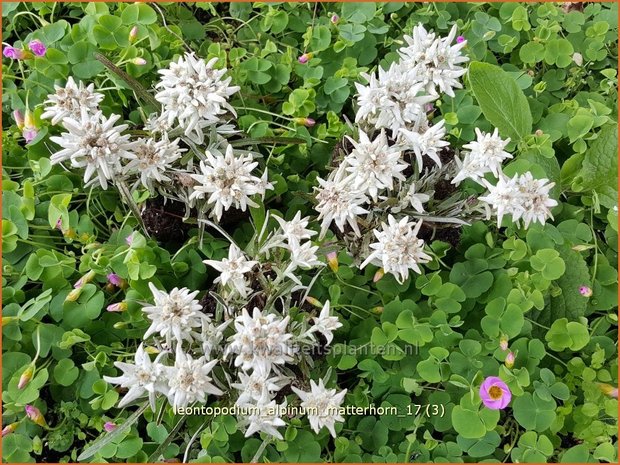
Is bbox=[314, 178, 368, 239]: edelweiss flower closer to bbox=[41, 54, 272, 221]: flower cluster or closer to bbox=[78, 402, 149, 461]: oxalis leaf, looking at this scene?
bbox=[41, 54, 272, 221]: flower cluster

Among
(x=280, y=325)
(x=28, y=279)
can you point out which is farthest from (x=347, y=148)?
(x=28, y=279)

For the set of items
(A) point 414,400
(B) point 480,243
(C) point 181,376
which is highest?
(C) point 181,376

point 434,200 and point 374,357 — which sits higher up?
point 434,200

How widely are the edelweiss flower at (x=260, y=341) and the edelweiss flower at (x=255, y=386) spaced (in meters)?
0.02

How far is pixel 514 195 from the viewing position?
0.99 meters

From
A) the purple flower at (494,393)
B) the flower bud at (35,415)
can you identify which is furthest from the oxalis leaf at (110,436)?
the purple flower at (494,393)

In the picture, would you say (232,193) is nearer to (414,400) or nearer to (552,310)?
(414,400)

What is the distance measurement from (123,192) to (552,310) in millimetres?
923

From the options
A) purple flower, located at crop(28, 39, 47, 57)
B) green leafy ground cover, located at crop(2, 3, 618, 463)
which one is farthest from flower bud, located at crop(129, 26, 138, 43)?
purple flower, located at crop(28, 39, 47, 57)

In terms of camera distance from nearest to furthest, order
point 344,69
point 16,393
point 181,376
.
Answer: point 181,376 → point 16,393 → point 344,69

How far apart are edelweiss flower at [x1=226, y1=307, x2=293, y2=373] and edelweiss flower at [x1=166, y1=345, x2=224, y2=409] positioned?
62 millimetres

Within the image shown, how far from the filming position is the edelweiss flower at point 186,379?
3.07 feet

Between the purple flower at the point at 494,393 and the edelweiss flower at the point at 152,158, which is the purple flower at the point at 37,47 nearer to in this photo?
the edelweiss flower at the point at 152,158

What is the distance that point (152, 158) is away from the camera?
104 cm
